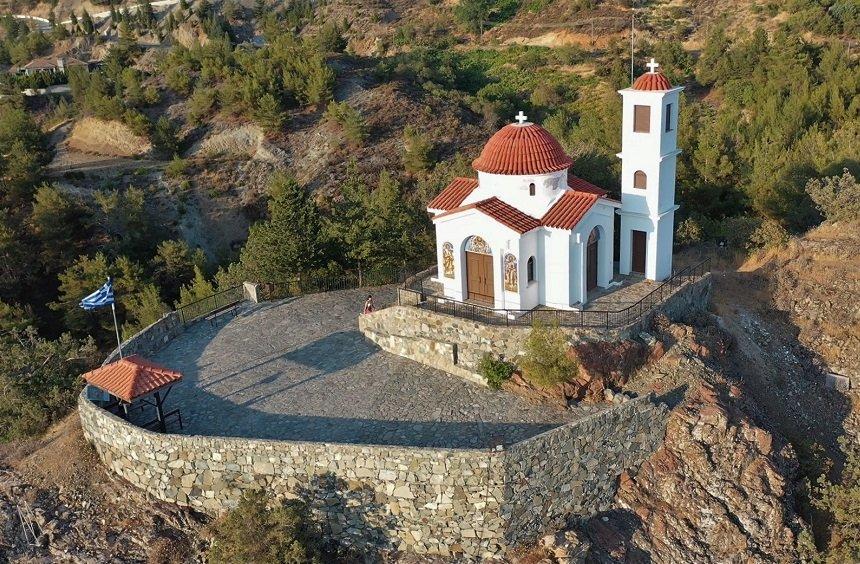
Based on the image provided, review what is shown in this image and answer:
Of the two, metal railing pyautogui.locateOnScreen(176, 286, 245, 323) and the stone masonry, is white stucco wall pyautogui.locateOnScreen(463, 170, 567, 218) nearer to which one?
the stone masonry

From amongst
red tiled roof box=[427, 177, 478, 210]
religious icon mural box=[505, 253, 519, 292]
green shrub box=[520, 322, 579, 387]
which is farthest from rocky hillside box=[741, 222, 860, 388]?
red tiled roof box=[427, 177, 478, 210]

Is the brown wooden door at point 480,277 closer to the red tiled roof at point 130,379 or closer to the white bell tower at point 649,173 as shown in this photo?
the white bell tower at point 649,173

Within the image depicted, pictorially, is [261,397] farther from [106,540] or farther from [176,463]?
[106,540]

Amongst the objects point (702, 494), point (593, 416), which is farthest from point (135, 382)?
point (702, 494)

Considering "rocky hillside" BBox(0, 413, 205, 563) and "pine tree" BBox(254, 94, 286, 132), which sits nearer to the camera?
"rocky hillside" BBox(0, 413, 205, 563)

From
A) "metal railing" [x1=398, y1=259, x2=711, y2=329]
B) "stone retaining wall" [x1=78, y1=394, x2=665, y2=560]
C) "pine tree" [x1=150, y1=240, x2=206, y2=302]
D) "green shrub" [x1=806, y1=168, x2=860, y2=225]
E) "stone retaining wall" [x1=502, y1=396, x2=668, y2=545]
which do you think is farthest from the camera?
"pine tree" [x1=150, y1=240, x2=206, y2=302]

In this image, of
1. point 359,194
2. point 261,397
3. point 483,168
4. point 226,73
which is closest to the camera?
point 261,397

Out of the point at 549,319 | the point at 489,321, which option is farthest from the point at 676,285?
the point at 489,321
